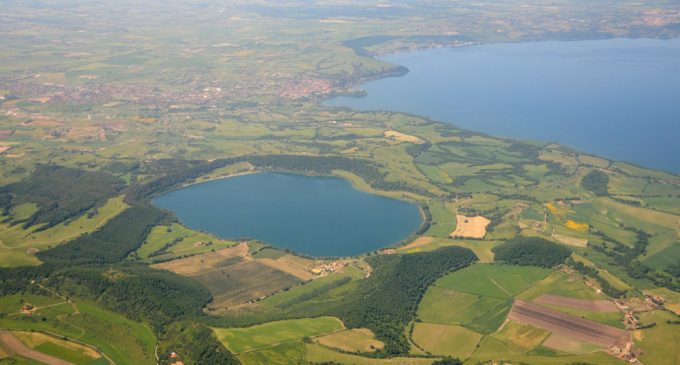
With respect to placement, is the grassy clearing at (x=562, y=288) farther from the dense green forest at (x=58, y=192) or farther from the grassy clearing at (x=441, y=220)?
the dense green forest at (x=58, y=192)

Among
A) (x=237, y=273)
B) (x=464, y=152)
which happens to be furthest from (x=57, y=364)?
(x=464, y=152)

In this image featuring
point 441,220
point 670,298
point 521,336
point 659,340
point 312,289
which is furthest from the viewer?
point 441,220

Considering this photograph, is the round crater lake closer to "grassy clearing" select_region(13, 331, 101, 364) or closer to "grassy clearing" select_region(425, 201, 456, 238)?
"grassy clearing" select_region(425, 201, 456, 238)

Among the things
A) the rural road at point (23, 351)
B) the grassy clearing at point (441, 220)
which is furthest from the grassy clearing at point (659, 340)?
the rural road at point (23, 351)

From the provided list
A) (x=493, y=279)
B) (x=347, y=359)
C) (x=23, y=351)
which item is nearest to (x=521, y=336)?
(x=493, y=279)

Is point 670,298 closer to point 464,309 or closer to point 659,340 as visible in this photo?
point 659,340

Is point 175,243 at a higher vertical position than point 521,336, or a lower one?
higher
